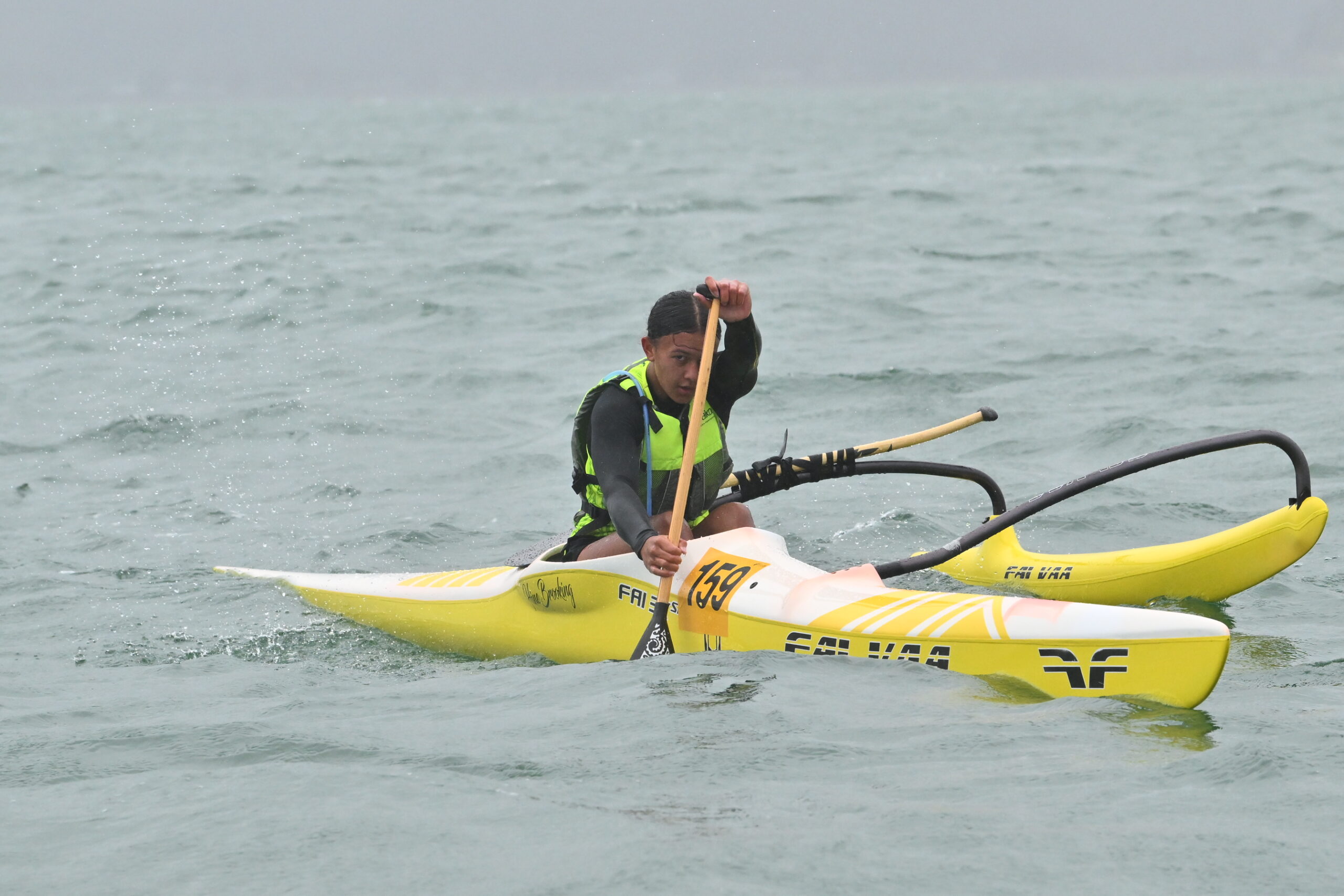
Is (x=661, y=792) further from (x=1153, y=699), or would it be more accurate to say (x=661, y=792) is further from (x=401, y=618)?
(x=401, y=618)

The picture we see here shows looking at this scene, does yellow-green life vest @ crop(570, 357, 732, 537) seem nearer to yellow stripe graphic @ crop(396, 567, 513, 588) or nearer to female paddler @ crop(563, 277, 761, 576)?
female paddler @ crop(563, 277, 761, 576)

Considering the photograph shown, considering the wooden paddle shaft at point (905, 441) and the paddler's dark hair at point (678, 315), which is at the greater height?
the paddler's dark hair at point (678, 315)

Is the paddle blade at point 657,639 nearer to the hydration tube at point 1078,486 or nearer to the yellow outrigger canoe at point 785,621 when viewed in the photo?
the yellow outrigger canoe at point 785,621

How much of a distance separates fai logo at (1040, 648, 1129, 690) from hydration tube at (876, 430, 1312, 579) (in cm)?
80

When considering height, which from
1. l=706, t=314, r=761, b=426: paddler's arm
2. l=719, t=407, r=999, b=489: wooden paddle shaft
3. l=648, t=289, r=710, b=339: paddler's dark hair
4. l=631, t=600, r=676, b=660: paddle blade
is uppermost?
l=648, t=289, r=710, b=339: paddler's dark hair

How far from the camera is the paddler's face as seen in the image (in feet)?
16.9

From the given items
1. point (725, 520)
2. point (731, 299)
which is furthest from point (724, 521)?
point (731, 299)

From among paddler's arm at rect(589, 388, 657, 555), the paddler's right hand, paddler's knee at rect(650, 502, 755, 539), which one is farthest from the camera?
paddler's knee at rect(650, 502, 755, 539)

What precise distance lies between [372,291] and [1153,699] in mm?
12007

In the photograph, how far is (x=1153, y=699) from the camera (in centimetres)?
411

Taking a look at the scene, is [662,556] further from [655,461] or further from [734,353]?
[734,353]

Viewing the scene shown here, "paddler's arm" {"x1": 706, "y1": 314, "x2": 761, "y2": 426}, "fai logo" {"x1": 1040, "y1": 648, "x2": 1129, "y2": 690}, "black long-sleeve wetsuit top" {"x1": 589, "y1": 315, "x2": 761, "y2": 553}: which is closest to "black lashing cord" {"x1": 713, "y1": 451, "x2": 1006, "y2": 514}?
"paddler's arm" {"x1": 706, "y1": 314, "x2": 761, "y2": 426}

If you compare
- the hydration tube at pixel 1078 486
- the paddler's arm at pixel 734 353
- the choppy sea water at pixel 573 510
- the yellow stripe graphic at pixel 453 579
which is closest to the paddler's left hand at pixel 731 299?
the paddler's arm at pixel 734 353

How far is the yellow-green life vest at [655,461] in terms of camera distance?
17.3ft
